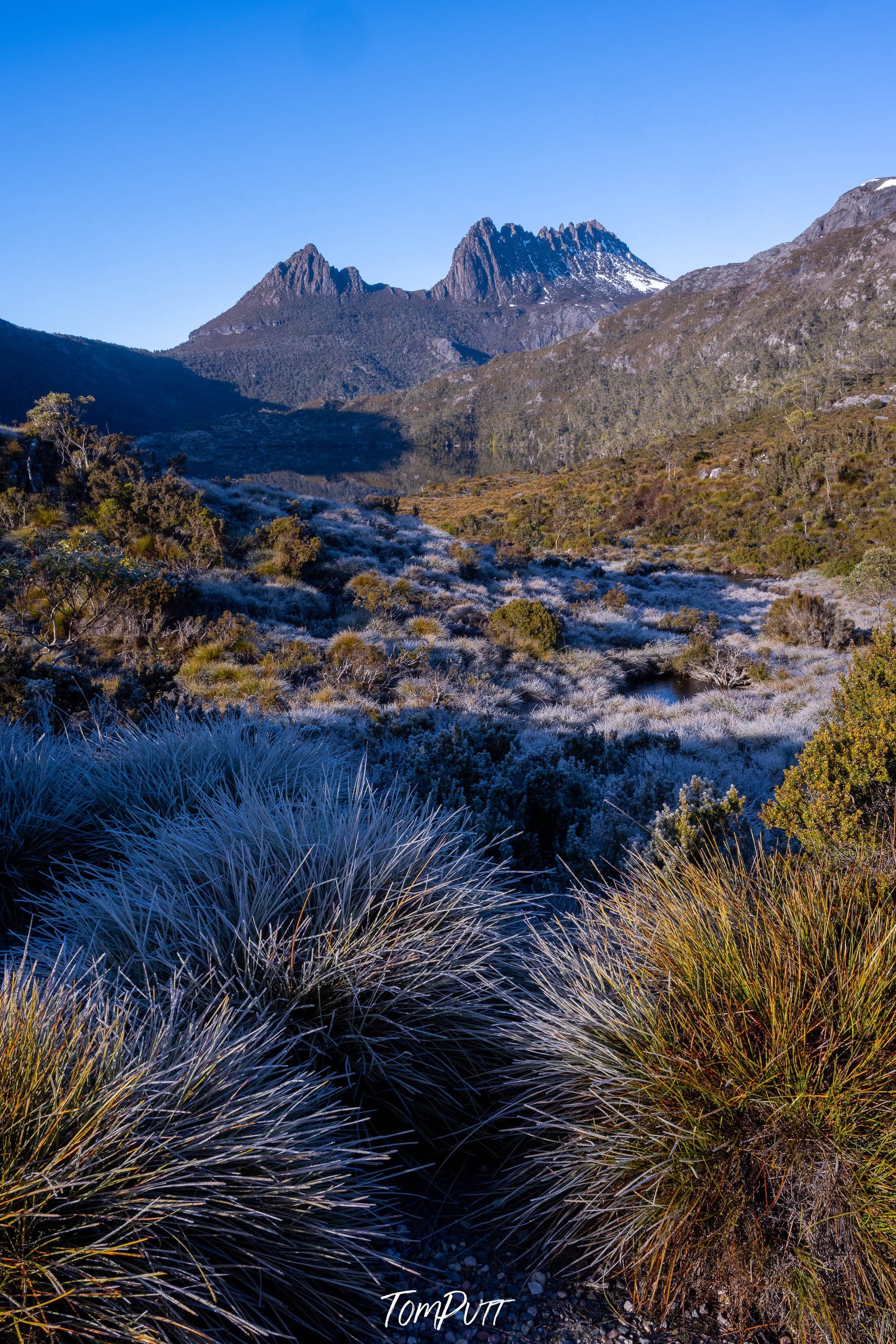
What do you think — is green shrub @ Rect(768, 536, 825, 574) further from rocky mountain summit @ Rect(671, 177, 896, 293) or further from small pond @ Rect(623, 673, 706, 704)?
rocky mountain summit @ Rect(671, 177, 896, 293)

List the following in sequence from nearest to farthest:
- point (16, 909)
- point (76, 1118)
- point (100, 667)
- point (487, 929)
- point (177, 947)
Result: point (76, 1118)
point (177, 947)
point (487, 929)
point (16, 909)
point (100, 667)

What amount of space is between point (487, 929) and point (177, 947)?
48.3 inches

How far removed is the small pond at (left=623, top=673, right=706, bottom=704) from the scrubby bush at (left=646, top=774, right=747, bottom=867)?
8741 millimetres

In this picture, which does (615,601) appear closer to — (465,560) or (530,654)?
(465,560)

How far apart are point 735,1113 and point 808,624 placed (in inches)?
659

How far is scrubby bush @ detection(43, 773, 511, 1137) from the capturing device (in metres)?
2.36

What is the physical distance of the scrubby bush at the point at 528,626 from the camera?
14633 millimetres

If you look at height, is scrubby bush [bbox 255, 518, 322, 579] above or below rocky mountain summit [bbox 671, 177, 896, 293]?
below

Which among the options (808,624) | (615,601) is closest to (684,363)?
(615,601)

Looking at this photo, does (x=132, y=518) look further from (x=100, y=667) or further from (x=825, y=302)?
(x=825, y=302)

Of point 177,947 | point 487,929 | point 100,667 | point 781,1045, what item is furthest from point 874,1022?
point 100,667

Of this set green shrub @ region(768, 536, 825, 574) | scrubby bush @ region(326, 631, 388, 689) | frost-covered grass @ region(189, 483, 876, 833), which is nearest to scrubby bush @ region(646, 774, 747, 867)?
frost-covered grass @ region(189, 483, 876, 833)

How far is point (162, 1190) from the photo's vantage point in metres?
1.50

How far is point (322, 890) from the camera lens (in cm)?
279
